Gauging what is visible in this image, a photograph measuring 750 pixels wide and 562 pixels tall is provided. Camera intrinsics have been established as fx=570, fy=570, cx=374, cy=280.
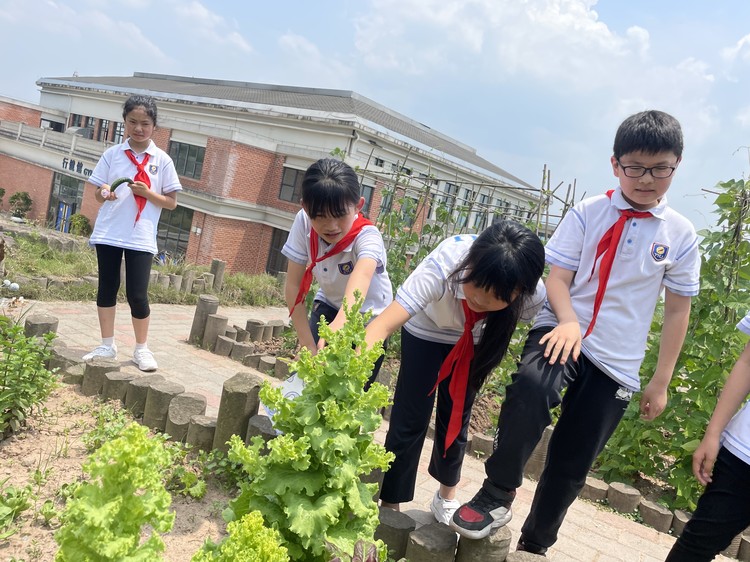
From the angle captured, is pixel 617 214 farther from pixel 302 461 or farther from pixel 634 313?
pixel 302 461

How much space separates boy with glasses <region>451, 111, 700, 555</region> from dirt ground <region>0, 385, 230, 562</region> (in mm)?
1015

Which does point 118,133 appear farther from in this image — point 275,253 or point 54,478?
point 54,478

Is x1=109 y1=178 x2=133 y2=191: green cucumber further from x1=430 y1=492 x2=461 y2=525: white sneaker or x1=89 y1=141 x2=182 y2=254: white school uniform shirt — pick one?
x1=430 y1=492 x2=461 y2=525: white sneaker

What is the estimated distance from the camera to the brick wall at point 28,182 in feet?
100

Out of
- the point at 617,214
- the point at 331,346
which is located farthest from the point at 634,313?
the point at 331,346

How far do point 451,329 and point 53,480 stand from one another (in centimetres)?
180

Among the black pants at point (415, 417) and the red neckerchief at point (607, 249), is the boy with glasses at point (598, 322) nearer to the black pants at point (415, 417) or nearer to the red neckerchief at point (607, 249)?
the red neckerchief at point (607, 249)

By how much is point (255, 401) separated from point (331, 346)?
46.3 inches

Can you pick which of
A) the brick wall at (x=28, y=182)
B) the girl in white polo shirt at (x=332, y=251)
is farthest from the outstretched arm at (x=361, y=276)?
the brick wall at (x=28, y=182)

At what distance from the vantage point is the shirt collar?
216 centimetres

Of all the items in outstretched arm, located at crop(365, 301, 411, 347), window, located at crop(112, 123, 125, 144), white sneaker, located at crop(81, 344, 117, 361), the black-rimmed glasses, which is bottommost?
white sneaker, located at crop(81, 344, 117, 361)

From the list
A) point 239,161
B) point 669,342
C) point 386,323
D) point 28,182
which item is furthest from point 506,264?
point 28,182

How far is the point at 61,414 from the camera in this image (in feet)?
9.87

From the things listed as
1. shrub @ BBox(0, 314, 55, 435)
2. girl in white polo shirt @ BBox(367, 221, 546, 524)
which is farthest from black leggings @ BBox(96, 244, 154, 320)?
girl in white polo shirt @ BBox(367, 221, 546, 524)
